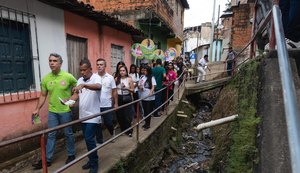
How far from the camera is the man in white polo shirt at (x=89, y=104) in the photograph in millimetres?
3274

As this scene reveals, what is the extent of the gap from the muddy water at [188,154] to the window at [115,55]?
3.32 m

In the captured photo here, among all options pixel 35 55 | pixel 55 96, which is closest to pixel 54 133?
pixel 55 96

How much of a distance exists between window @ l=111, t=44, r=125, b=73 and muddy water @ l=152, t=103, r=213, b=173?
10.9ft

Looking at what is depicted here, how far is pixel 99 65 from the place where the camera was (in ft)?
13.2

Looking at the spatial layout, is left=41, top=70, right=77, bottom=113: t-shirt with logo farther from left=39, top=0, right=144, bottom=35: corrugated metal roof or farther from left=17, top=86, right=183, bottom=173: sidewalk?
left=39, top=0, right=144, bottom=35: corrugated metal roof

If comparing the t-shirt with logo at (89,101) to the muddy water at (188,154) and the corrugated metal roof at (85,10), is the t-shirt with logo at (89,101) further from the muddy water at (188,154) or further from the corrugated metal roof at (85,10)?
the muddy water at (188,154)

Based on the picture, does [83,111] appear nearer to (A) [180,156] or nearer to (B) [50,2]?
(B) [50,2]

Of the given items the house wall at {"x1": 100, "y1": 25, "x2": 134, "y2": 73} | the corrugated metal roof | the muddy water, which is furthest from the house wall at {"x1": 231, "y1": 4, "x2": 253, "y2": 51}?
the corrugated metal roof

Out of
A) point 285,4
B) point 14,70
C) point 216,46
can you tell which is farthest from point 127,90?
point 216,46

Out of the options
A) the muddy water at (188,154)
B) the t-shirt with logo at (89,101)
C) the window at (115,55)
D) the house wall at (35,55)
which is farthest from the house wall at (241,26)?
the t-shirt with logo at (89,101)

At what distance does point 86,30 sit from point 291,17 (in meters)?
4.84

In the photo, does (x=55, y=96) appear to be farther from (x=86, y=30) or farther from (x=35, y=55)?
(x=86, y=30)

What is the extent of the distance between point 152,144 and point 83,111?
234cm

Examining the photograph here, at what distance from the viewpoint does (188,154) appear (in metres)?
6.61
